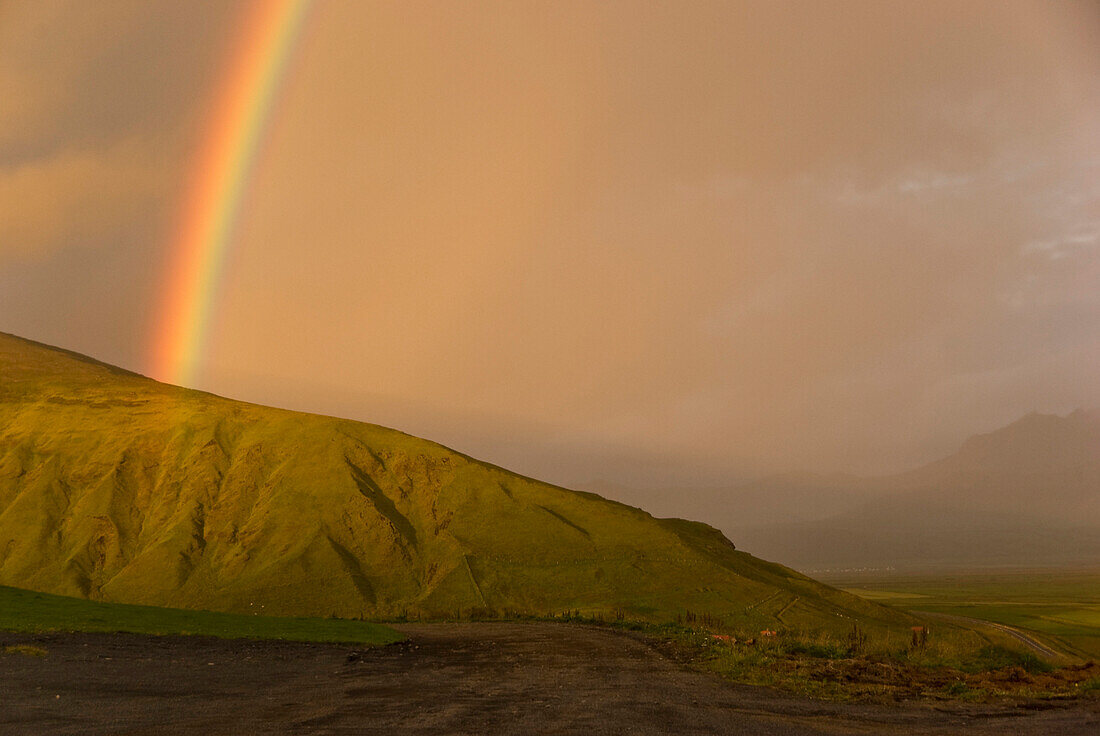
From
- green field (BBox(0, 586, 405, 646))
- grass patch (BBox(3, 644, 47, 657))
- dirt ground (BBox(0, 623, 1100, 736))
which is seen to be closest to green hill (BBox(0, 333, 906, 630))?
green field (BBox(0, 586, 405, 646))

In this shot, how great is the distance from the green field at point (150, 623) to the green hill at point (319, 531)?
30.5 metres

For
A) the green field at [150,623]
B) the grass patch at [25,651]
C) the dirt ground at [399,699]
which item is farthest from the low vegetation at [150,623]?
the grass patch at [25,651]

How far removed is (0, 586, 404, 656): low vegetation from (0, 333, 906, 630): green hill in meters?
30.7

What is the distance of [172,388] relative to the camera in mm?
144750

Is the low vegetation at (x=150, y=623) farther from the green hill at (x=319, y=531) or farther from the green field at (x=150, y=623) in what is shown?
the green hill at (x=319, y=531)

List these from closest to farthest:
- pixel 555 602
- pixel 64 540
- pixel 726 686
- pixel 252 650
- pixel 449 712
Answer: pixel 449 712
pixel 726 686
pixel 252 650
pixel 555 602
pixel 64 540

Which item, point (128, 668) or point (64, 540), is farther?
point (64, 540)

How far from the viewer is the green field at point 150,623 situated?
142 ft

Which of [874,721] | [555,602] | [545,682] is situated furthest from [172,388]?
[874,721]

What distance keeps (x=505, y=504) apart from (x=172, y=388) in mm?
74282

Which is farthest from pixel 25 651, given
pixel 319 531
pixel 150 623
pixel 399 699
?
pixel 319 531

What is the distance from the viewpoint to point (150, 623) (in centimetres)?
4669

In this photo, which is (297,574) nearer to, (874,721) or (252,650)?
(252,650)

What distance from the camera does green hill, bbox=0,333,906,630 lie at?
8744 cm
